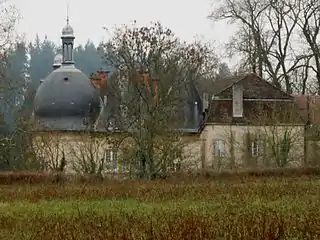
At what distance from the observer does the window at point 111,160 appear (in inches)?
1789

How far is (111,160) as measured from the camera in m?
46.4

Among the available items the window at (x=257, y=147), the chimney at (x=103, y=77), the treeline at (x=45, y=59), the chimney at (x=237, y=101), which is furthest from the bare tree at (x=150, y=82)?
the treeline at (x=45, y=59)

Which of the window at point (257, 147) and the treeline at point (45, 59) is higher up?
the treeline at point (45, 59)

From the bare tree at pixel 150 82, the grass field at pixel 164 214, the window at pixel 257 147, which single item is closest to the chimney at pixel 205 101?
the window at pixel 257 147

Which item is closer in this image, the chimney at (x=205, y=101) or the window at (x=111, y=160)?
the window at (x=111, y=160)

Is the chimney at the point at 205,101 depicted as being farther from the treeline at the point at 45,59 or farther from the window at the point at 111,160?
the treeline at the point at 45,59

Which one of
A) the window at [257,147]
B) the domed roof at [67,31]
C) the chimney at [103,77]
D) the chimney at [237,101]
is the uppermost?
Answer: the domed roof at [67,31]

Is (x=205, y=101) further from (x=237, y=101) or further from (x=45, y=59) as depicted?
(x=45, y=59)

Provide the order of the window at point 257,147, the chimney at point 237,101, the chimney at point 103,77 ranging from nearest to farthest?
the window at point 257,147
the chimney at point 237,101
the chimney at point 103,77

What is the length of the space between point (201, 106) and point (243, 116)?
25.0 ft

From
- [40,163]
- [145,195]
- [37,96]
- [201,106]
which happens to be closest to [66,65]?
[37,96]

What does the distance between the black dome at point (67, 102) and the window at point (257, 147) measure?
12.9 m

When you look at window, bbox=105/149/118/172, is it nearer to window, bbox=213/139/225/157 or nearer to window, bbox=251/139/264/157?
window, bbox=251/139/264/157

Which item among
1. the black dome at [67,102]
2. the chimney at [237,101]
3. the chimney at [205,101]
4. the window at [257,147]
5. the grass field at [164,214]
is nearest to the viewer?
the grass field at [164,214]
